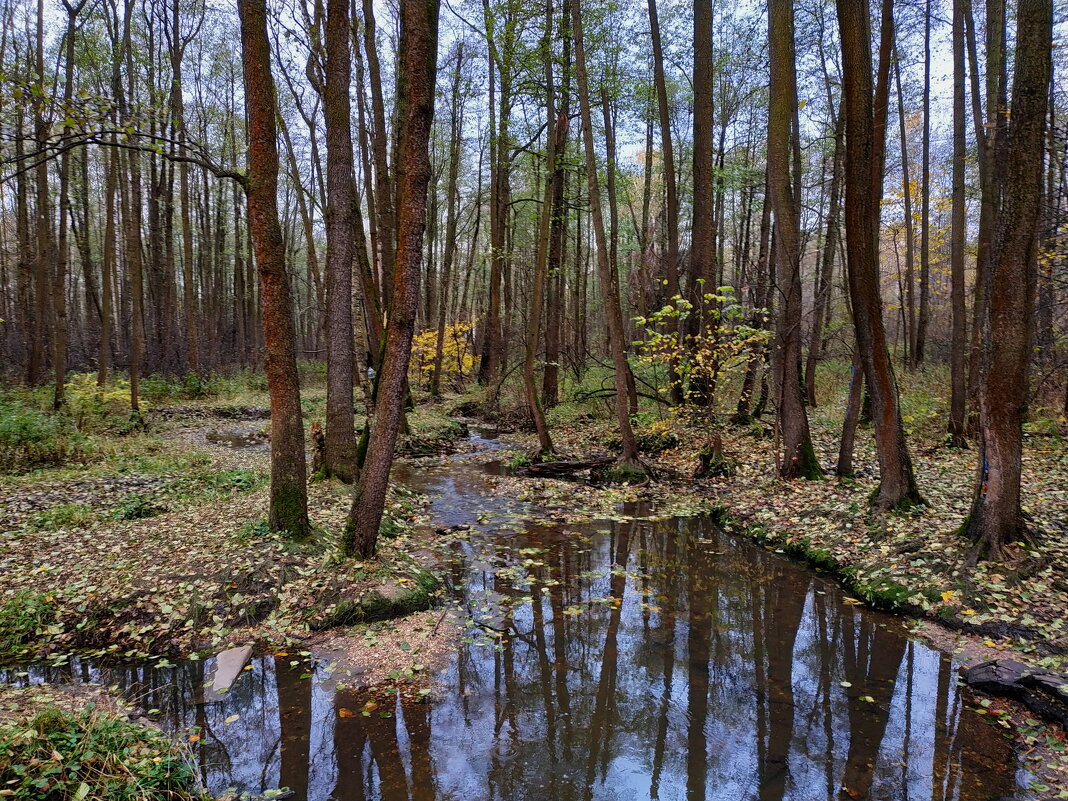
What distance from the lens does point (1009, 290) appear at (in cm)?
592

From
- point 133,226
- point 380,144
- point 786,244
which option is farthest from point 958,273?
point 133,226

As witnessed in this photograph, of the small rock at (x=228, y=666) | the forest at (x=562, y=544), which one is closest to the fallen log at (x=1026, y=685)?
the forest at (x=562, y=544)

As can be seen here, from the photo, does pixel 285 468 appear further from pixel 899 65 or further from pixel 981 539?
pixel 899 65

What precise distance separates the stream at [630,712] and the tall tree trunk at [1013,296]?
1686mm

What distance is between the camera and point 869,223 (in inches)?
A: 306

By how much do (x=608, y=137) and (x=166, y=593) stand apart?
43.3 ft

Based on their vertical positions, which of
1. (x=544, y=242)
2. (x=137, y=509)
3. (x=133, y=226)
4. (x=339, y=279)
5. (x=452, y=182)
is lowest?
(x=137, y=509)

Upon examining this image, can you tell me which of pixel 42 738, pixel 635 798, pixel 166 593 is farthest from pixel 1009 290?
pixel 166 593

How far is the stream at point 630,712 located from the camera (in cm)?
395

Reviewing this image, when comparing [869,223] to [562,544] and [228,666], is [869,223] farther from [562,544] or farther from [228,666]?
[228,666]

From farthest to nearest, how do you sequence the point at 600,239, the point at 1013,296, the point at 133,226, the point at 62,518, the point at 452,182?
the point at 452,182 → the point at 133,226 → the point at 600,239 → the point at 62,518 → the point at 1013,296

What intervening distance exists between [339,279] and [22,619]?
5.83 meters

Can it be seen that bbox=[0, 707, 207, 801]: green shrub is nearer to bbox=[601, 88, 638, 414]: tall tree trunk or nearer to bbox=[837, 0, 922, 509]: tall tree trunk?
bbox=[837, 0, 922, 509]: tall tree trunk

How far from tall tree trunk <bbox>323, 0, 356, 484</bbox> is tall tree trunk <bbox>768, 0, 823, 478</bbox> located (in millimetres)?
7328
